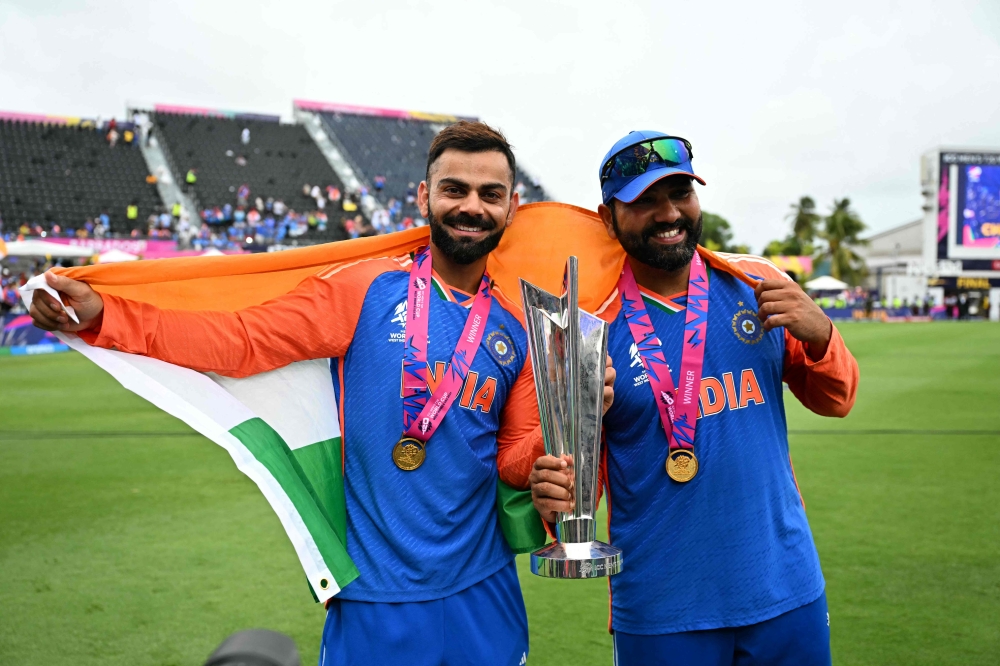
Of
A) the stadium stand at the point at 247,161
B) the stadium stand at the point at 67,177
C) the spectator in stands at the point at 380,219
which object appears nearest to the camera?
the stadium stand at the point at 67,177

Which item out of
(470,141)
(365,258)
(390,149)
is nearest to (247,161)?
(390,149)

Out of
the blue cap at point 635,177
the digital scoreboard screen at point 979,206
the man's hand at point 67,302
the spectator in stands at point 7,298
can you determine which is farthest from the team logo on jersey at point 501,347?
the digital scoreboard screen at point 979,206

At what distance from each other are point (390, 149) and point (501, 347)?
4017cm

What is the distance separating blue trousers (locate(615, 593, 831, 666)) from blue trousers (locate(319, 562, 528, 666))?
410 millimetres

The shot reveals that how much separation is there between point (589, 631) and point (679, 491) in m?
2.13

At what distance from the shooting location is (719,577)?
2.23 meters

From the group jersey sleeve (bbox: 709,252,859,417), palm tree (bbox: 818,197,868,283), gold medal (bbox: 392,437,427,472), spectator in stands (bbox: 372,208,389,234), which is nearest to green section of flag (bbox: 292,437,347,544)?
gold medal (bbox: 392,437,427,472)

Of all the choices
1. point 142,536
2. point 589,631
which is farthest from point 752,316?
point 142,536

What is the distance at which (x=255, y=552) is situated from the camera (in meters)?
5.34

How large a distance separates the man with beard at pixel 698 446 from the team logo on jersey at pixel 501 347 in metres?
0.30

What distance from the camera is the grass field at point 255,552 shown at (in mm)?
4020

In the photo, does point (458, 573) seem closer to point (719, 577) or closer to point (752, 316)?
point (719, 577)

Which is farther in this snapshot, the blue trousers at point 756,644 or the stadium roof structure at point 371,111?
the stadium roof structure at point 371,111

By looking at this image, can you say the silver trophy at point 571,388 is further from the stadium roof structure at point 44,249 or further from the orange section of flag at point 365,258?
the stadium roof structure at point 44,249
